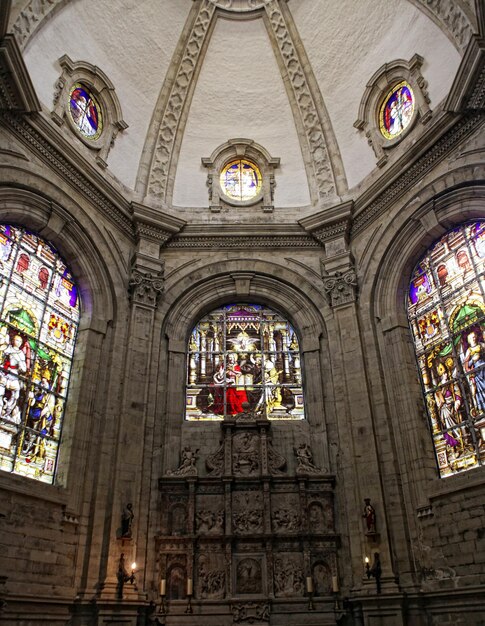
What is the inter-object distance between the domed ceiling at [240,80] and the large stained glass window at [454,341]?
4.13 metres

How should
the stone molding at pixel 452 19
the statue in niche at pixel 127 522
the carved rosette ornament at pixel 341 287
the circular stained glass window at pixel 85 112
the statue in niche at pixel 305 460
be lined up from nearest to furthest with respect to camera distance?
the statue in niche at pixel 127 522, the stone molding at pixel 452 19, the statue in niche at pixel 305 460, the carved rosette ornament at pixel 341 287, the circular stained glass window at pixel 85 112

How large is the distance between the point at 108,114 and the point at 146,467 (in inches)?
405

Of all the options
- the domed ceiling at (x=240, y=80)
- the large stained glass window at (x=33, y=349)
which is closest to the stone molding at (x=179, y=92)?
the domed ceiling at (x=240, y=80)

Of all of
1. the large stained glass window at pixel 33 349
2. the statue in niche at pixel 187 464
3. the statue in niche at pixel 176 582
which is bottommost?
the statue in niche at pixel 176 582

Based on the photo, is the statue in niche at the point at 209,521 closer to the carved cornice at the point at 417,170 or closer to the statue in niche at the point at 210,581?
the statue in niche at the point at 210,581

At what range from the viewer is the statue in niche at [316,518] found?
42.9ft

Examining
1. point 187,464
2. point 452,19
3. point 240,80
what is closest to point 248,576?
point 187,464

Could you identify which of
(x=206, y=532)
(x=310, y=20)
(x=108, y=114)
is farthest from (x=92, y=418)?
(x=310, y=20)

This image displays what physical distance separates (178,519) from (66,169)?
30.0 feet

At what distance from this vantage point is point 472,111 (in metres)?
12.5

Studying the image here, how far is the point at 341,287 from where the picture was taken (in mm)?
15336

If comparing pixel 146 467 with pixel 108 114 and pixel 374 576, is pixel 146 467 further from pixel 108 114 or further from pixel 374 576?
pixel 108 114

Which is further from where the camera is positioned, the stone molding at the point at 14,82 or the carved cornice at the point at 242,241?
the carved cornice at the point at 242,241

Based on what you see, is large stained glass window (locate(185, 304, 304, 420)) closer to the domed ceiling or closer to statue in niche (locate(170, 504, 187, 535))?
statue in niche (locate(170, 504, 187, 535))
